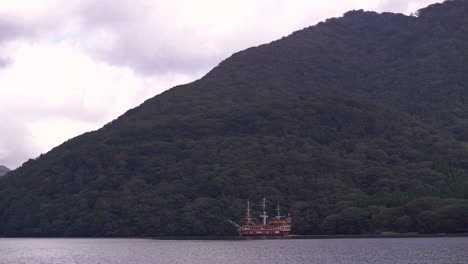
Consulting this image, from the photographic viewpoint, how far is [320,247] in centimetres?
16675

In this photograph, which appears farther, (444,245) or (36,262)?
(444,245)

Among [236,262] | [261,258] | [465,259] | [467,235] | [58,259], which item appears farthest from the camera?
[467,235]

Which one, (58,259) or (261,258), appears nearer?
(261,258)

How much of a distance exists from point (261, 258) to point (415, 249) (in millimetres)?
30611

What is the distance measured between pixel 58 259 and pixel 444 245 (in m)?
76.1

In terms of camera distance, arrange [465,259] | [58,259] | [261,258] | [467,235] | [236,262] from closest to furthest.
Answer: [465,259], [236,262], [261,258], [58,259], [467,235]

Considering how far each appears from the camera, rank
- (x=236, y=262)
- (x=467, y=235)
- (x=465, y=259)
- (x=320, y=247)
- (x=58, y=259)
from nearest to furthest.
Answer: (x=465, y=259) < (x=236, y=262) < (x=58, y=259) < (x=320, y=247) < (x=467, y=235)

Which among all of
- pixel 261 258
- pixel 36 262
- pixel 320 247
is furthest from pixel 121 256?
pixel 320 247

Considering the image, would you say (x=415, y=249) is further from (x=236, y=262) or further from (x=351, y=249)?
(x=236, y=262)

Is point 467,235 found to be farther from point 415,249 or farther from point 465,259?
point 465,259

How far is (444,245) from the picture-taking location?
509 ft

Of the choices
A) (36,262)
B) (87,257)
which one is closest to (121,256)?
(87,257)

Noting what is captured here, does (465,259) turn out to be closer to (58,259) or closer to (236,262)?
(236,262)

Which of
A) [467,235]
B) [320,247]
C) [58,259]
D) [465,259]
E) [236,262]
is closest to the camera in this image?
[465,259]
